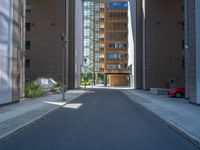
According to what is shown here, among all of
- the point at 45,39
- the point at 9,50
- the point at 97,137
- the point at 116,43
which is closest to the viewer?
the point at 97,137

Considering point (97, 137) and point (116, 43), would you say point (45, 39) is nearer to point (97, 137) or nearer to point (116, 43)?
point (97, 137)

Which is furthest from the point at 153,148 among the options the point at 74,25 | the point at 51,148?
the point at 74,25

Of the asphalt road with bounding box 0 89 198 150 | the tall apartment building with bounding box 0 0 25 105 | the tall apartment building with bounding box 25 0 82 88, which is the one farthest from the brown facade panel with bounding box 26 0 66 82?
the asphalt road with bounding box 0 89 198 150

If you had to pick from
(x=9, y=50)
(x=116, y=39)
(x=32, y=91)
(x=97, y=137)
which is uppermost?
(x=116, y=39)

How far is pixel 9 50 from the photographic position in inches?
969

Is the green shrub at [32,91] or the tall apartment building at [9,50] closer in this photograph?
the tall apartment building at [9,50]

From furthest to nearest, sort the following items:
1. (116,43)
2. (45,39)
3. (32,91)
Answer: (116,43) < (45,39) < (32,91)

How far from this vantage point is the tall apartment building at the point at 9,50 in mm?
→ 23062

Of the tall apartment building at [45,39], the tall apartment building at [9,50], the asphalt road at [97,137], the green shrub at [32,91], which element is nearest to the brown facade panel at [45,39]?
the tall apartment building at [45,39]

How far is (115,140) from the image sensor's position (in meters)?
10.6

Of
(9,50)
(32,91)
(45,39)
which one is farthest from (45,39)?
(9,50)

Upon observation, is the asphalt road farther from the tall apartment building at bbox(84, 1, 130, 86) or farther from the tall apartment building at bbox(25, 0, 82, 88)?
the tall apartment building at bbox(84, 1, 130, 86)

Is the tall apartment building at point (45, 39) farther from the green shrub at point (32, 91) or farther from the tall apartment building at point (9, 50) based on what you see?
the tall apartment building at point (9, 50)

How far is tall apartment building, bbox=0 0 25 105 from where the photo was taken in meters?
23.1
